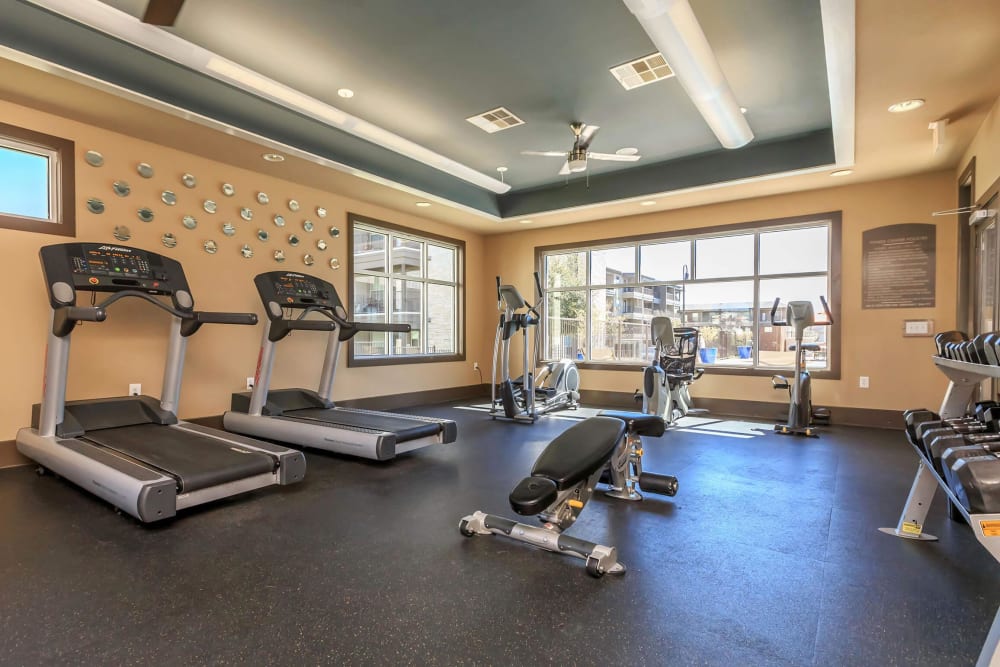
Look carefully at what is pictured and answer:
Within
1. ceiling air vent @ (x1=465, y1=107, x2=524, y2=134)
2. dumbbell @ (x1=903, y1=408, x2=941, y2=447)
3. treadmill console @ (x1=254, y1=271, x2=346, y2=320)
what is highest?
ceiling air vent @ (x1=465, y1=107, x2=524, y2=134)

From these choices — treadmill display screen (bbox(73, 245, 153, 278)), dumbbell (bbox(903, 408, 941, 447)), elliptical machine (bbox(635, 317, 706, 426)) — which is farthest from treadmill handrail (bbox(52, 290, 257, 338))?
dumbbell (bbox(903, 408, 941, 447))

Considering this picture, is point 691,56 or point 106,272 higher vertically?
point 691,56

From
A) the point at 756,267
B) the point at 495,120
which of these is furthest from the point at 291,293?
the point at 756,267

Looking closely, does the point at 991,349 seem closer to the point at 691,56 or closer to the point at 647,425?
the point at 647,425

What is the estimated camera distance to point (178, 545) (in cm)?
238

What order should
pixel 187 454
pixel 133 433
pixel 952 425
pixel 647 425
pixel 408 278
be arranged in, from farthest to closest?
pixel 408 278 → pixel 133 433 → pixel 187 454 → pixel 647 425 → pixel 952 425

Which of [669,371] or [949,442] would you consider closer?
[949,442]

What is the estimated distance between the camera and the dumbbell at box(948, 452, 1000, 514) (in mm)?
1218

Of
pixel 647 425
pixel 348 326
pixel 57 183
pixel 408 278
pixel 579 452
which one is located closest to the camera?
pixel 579 452

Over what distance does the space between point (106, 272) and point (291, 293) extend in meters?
1.42

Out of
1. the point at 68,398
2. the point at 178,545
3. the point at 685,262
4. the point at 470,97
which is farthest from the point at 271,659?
the point at 685,262

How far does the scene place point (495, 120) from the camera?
15.6 ft

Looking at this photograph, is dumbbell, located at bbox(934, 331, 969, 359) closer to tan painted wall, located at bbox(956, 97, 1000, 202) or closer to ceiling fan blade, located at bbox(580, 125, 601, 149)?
tan painted wall, located at bbox(956, 97, 1000, 202)

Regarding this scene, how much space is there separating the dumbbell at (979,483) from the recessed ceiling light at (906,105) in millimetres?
3416
